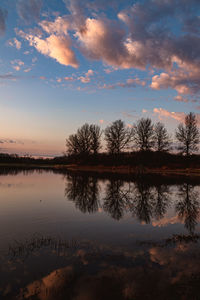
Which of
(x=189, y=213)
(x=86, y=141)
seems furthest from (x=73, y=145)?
(x=189, y=213)

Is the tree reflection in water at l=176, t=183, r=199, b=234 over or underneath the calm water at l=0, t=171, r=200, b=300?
underneath

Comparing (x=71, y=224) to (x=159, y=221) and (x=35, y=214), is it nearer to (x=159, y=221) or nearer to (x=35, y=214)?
(x=35, y=214)

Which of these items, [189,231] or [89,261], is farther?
[189,231]

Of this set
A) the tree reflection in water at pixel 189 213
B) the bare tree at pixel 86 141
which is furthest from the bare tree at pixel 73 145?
the tree reflection in water at pixel 189 213

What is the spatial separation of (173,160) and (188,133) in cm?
957

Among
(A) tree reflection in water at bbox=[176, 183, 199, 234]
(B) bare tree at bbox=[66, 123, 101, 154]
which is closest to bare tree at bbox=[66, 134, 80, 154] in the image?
(B) bare tree at bbox=[66, 123, 101, 154]

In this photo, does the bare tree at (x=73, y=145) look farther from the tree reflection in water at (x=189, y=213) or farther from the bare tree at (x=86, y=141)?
the tree reflection in water at (x=189, y=213)

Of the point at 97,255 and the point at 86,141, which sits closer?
the point at 97,255

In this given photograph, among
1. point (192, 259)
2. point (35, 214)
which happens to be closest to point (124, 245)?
point (192, 259)

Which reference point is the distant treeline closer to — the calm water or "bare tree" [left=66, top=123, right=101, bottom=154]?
"bare tree" [left=66, top=123, right=101, bottom=154]

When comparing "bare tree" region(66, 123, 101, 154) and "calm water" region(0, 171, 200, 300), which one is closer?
"calm water" region(0, 171, 200, 300)

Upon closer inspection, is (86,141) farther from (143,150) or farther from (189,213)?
(189,213)

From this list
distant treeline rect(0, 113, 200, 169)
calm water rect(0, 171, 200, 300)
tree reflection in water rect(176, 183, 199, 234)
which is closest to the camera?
calm water rect(0, 171, 200, 300)

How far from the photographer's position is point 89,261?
5445 mm
